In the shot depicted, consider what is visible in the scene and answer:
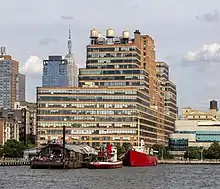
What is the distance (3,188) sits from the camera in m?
129

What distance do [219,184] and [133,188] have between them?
1014 inches

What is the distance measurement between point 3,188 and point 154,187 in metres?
28.5

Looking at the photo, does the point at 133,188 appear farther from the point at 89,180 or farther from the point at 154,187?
the point at 89,180

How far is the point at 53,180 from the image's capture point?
15025 centimetres

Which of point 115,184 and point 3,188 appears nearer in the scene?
point 3,188

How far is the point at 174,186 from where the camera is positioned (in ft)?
457

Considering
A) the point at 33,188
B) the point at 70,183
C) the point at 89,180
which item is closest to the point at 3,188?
the point at 33,188

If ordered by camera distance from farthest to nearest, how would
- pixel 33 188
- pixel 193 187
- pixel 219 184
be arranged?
1. pixel 219 184
2. pixel 193 187
3. pixel 33 188

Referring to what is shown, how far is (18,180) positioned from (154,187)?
32.0m

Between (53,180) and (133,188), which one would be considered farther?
(53,180)

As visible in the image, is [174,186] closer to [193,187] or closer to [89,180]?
[193,187]

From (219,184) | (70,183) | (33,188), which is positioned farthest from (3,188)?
(219,184)

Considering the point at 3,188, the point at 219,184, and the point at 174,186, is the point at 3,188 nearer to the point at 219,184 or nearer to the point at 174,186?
the point at 174,186

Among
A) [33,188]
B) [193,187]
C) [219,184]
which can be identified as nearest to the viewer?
[33,188]
